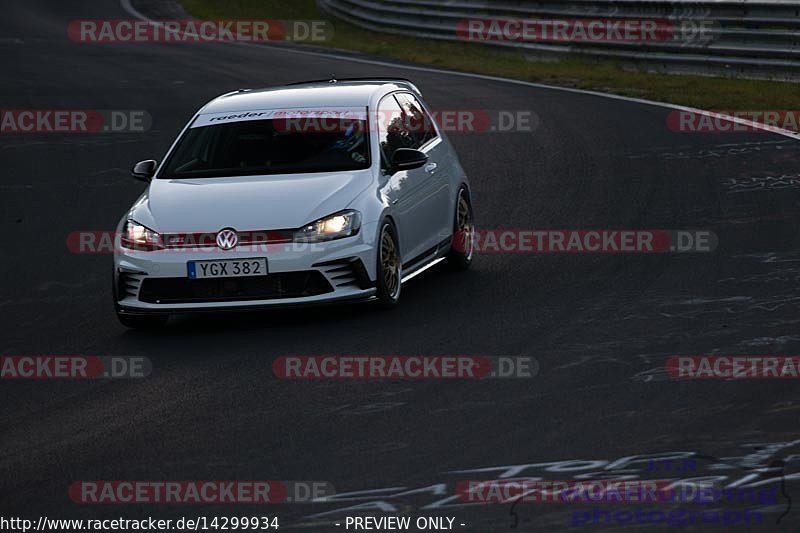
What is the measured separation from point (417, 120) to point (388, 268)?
2093 millimetres

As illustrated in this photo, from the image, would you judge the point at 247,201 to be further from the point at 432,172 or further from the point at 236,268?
the point at 432,172

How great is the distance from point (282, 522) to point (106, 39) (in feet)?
95.9

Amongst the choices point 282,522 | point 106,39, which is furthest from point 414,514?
point 106,39

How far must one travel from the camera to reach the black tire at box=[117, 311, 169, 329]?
10414mm

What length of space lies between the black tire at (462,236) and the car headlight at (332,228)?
1892 millimetres

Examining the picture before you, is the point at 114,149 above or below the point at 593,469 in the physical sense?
above

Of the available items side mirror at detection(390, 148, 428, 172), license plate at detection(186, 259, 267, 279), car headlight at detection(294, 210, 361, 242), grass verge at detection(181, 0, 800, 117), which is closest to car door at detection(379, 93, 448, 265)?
side mirror at detection(390, 148, 428, 172)

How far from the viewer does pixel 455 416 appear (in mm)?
7660

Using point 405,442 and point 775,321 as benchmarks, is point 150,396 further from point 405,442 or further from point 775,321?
point 775,321

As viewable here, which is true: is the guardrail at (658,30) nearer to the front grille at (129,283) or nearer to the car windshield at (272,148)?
the car windshield at (272,148)

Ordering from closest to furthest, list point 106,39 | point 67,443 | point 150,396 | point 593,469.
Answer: point 593,469
point 67,443
point 150,396
point 106,39

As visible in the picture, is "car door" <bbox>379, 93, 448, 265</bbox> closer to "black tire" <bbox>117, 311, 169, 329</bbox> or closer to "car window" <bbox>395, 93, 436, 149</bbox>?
"car window" <bbox>395, 93, 436, 149</bbox>

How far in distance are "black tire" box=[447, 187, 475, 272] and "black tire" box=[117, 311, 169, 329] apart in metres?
2.51

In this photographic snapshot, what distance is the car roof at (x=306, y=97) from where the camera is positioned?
11.6 metres
